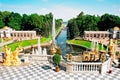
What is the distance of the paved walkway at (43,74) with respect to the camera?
19297 millimetres

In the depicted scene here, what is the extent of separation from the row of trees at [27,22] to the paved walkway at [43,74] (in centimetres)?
4720

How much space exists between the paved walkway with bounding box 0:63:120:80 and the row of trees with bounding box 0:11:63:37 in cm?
4720

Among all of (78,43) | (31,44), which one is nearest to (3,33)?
(31,44)

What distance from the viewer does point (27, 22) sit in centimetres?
7512

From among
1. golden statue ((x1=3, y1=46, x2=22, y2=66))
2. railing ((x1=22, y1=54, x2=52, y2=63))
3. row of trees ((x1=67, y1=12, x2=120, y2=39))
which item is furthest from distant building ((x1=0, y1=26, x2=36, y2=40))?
golden statue ((x1=3, y1=46, x2=22, y2=66))

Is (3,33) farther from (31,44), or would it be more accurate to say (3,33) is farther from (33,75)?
(33,75)

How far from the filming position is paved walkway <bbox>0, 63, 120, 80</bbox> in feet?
63.3

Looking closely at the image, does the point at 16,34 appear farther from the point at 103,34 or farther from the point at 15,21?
the point at 103,34

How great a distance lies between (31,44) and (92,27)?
24.9 m

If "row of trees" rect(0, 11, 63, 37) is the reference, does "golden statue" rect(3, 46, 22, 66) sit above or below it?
below

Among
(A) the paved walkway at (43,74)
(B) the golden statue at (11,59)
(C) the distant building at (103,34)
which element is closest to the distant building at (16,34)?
(C) the distant building at (103,34)

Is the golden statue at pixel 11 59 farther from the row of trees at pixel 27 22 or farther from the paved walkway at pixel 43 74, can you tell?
the row of trees at pixel 27 22

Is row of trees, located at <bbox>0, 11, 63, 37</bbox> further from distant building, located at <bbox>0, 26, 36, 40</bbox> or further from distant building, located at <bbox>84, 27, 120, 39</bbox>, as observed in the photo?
distant building, located at <bbox>84, 27, 120, 39</bbox>

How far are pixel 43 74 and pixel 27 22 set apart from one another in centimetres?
5669
